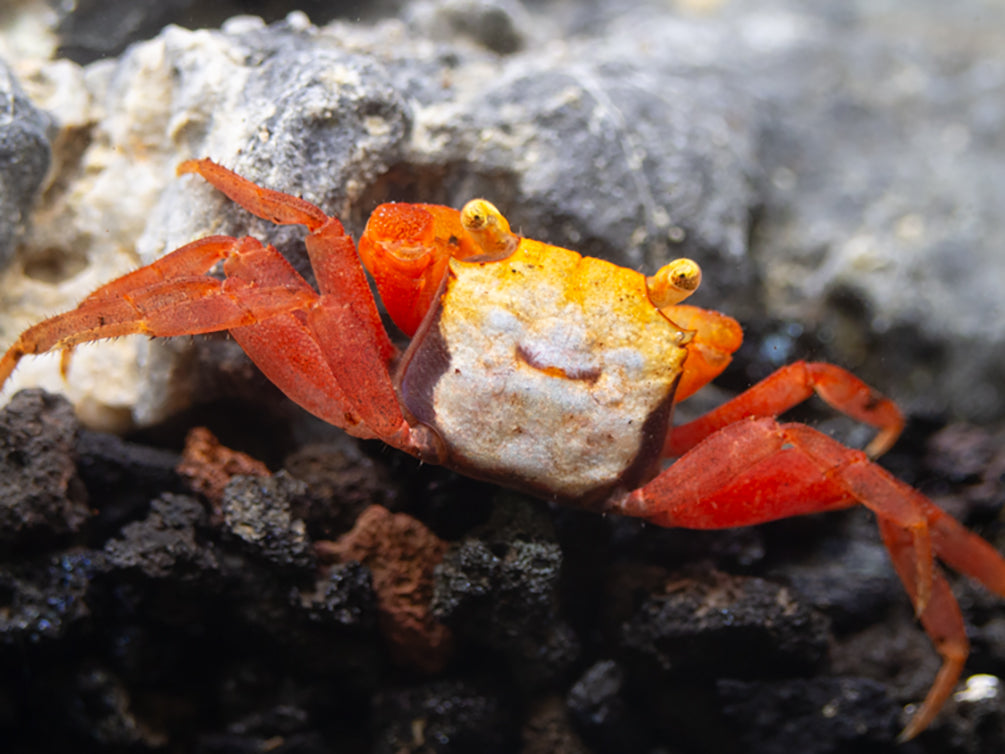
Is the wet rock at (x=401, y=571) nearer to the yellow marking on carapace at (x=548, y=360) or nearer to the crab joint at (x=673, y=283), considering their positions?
the yellow marking on carapace at (x=548, y=360)

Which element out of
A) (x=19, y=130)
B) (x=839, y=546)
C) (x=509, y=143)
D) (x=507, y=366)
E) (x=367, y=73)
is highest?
Result: (x=367, y=73)

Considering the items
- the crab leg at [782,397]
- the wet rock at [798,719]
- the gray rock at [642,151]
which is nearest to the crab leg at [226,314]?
the gray rock at [642,151]

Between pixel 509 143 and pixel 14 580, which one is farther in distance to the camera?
pixel 509 143

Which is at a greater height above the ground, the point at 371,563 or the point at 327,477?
the point at 327,477

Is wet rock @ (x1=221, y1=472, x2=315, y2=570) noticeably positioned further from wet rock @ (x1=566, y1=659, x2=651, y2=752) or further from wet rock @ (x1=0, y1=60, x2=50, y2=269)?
wet rock @ (x1=0, y1=60, x2=50, y2=269)

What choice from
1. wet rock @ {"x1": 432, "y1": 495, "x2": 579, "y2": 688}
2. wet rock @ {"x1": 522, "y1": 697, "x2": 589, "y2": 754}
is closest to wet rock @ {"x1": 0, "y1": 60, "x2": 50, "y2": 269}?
wet rock @ {"x1": 432, "y1": 495, "x2": 579, "y2": 688}

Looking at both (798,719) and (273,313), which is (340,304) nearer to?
(273,313)

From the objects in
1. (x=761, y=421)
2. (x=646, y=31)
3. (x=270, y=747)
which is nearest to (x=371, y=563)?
(x=270, y=747)

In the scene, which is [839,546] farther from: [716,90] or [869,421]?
[716,90]
